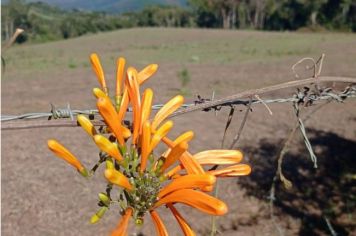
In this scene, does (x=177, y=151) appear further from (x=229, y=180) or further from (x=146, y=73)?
(x=229, y=180)

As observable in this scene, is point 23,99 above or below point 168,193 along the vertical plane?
below

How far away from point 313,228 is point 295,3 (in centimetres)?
5564

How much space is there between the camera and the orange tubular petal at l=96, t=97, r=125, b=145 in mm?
680

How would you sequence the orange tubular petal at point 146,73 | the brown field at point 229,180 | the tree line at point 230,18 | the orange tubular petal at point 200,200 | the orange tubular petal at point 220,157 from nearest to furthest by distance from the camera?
1. the orange tubular petal at point 200,200
2. the orange tubular petal at point 220,157
3. the orange tubular petal at point 146,73
4. the brown field at point 229,180
5. the tree line at point 230,18

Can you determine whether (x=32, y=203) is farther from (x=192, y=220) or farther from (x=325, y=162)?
(x=325, y=162)

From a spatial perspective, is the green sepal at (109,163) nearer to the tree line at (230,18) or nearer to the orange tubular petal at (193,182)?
the orange tubular petal at (193,182)

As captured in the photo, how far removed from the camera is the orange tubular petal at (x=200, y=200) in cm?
66

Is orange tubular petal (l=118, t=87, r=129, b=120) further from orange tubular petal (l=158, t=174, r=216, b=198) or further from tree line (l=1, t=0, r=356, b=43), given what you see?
tree line (l=1, t=0, r=356, b=43)

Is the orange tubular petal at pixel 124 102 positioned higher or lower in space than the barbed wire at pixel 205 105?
higher

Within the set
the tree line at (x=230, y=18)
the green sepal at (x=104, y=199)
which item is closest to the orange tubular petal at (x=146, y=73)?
the green sepal at (x=104, y=199)

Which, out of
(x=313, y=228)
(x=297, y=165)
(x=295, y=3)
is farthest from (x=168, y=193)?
(x=295, y=3)

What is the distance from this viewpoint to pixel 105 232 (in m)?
4.90

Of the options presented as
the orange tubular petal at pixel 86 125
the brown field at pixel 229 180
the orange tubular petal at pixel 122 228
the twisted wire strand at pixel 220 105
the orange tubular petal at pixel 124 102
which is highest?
the orange tubular petal at pixel 124 102

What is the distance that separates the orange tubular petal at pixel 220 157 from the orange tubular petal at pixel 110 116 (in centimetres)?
13
